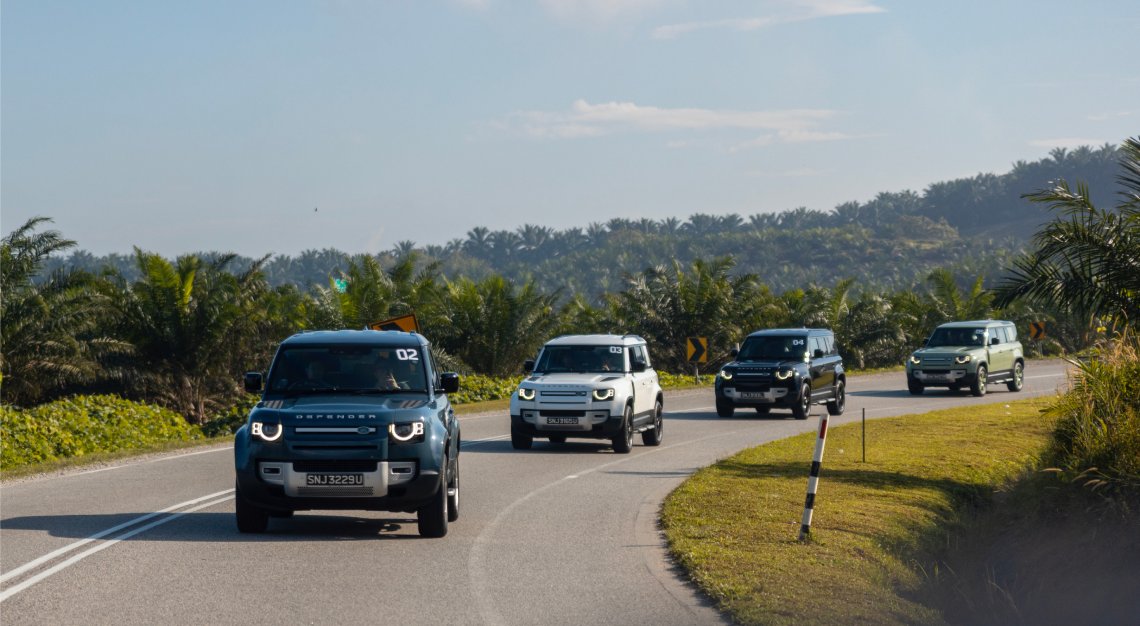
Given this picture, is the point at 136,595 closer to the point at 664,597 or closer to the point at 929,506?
the point at 664,597

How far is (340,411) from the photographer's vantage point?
461 inches

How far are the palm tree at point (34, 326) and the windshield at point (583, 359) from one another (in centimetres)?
1248

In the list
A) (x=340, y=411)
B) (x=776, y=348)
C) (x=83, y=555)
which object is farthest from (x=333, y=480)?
(x=776, y=348)

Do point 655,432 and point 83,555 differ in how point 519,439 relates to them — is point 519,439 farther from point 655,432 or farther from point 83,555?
point 83,555

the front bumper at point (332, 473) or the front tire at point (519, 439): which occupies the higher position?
the front bumper at point (332, 473)

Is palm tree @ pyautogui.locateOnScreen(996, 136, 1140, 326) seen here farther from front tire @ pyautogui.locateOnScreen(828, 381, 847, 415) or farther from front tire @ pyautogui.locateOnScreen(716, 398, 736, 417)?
front tire @ pyautogui.locateOnScreen(828, 381, 847, 415)

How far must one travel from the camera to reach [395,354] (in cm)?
1288

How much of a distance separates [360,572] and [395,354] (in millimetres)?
3210

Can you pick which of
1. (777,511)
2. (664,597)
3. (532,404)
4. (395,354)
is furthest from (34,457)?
(664,597)

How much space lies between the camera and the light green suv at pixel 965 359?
35.8m

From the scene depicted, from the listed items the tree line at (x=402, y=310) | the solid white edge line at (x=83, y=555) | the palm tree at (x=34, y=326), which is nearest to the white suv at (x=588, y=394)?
the tree line at (x=402, y=310)

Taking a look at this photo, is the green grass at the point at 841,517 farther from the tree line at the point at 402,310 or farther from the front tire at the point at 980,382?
the front tire at the point at 980,382

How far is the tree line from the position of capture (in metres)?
17.7

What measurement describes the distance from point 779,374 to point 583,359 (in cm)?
779
